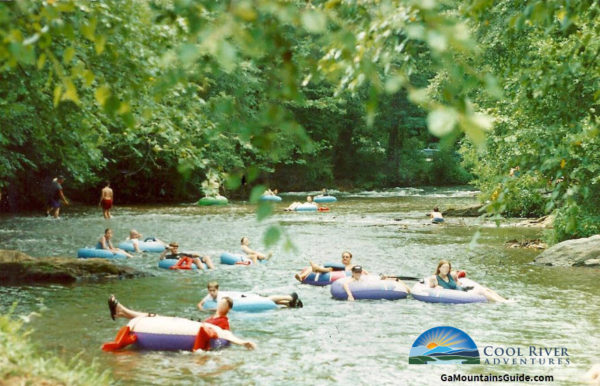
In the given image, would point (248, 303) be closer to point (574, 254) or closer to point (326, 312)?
point (326, 312)

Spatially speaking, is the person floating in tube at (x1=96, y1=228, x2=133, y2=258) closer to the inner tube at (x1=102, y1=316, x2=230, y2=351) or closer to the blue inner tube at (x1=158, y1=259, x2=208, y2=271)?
the blue inner tube at (x1=158, y1=259, x2=208, y2=271)

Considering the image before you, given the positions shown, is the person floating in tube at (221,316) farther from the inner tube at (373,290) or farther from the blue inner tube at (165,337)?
the inner tube at (373,290)

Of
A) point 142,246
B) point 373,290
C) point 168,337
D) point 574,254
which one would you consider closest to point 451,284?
point 373,290

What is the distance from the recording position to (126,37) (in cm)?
1081

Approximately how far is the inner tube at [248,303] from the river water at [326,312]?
26cm

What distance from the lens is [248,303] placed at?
13.5 meters

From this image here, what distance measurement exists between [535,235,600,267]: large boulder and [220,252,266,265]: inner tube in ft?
24.0

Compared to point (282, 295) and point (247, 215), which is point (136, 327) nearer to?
point (282, 295)

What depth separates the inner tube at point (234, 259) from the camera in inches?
759

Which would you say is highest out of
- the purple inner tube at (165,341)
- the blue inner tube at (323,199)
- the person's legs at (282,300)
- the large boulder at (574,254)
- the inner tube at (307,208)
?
the blue inner tube at (323,199)

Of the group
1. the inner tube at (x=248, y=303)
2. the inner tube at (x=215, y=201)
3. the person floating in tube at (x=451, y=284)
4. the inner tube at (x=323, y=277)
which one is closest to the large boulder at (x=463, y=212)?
the inner tube at (x=215, y=201)

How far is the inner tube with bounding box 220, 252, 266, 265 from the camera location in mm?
19281

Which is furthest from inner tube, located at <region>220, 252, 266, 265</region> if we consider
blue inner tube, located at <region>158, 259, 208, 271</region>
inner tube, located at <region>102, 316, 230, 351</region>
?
inner tube, located at <region>102, 316, 230, 351</region>

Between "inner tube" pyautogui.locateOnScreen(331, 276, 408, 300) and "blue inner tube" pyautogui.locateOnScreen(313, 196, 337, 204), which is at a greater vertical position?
"blue inner tube" pyautogui.locateOnScreen(313, 196, 337, 204)
